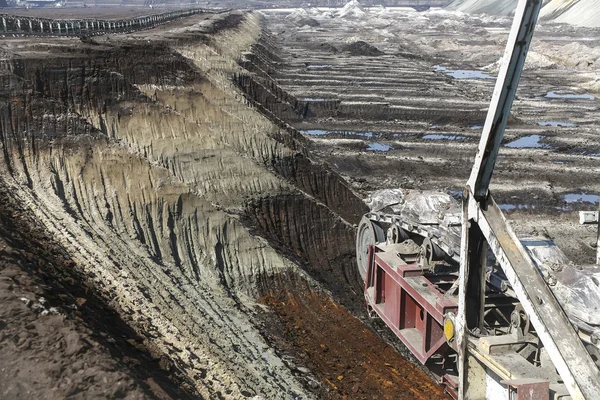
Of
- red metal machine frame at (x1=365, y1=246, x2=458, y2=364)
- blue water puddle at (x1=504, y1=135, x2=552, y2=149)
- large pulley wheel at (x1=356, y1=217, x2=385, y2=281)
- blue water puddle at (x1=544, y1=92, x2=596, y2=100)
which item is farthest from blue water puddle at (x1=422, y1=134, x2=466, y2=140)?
red metal machine frame at (x1=365, y1=246, x2=458, y2=364)

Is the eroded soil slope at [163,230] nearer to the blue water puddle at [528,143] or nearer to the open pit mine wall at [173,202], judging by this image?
the open pit mine wall at [173,202]

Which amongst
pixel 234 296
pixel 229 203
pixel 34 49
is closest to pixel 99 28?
pixel 34 49

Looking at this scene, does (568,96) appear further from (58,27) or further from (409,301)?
(409,301)

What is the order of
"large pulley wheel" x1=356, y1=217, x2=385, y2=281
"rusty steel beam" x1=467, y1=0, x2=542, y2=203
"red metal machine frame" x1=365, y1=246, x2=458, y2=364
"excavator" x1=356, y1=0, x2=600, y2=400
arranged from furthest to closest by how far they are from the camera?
"large pulley wheel" x1=356, y1=217, x2=385, y2=281, "red metal machine frame" x1=365, y1=246, x2=458, y2=364, "rusty steel beam" x1=467, y1=0, x2=542, y2=203, "excavator" x1=356, y1=0, x2=600, y2=400

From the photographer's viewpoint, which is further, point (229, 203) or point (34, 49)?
point (34, 49)

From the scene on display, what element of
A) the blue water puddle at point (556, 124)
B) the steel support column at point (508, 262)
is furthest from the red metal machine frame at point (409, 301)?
the blue water puddle at point (556, 124)

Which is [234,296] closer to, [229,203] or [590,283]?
[229,203]

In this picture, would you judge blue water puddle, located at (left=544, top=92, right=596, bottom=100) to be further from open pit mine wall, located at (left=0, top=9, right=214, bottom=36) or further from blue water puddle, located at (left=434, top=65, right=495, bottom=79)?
open pit mine wall, located at (left=0, top=9, right=214, bottom=36)
